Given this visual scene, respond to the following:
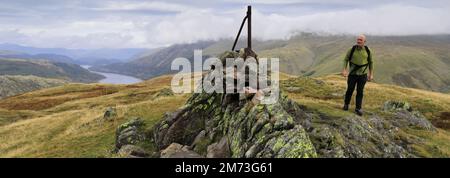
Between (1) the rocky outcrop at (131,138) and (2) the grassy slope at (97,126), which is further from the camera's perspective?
(2) the grassy slope at (97,126)

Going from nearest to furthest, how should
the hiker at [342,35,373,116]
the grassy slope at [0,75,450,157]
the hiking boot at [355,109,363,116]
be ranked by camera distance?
the hiker at [342,35,373,116], the hiking boot at [355,109,363,116], the grassy slope at [0,75,450,157]

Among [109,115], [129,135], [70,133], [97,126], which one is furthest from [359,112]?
[70,133]

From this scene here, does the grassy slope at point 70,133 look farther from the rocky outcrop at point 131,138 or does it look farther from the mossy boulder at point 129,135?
the mossy boulder at point 129,135

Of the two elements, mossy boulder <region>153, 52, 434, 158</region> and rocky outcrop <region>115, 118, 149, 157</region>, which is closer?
mossy boulder <region>153, 52, 434, 158</region>

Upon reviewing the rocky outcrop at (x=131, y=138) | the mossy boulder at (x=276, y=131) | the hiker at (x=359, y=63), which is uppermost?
the hiker at (x=359, y=63)

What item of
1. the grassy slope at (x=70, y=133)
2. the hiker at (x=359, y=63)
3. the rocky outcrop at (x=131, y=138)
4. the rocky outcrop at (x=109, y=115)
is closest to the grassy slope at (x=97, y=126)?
the grassy slope at (x=70, y=133)

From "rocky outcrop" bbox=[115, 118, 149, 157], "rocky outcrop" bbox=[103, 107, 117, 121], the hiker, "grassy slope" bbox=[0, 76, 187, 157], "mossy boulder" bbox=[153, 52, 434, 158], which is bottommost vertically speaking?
"grassy slope" bbox=[0, 76, 187, 157]

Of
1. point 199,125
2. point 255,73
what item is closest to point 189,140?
point 199,125

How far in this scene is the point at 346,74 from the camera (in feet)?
82.8

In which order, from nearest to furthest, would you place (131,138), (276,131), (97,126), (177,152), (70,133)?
1. (276,131)
2. (177,152)
3. (131,138)
4. (70,133)
5. (97,126)

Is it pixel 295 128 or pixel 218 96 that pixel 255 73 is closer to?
pixel 218 96

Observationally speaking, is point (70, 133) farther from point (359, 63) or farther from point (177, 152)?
point (359, 63)

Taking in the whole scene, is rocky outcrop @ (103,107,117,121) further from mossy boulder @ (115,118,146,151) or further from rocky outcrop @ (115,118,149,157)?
mossy boulder @ (115,118,146,151)

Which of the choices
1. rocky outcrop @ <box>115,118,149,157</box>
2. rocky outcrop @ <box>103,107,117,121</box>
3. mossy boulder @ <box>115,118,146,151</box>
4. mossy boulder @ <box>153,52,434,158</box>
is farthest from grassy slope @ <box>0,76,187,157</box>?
mossy boulder @ <box>153,52,434,158</box>
